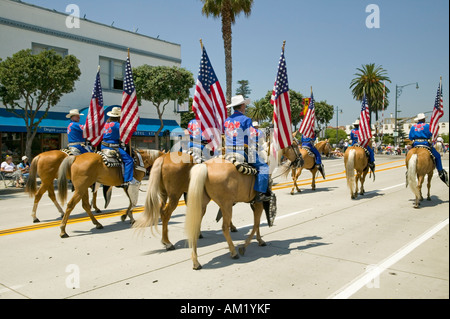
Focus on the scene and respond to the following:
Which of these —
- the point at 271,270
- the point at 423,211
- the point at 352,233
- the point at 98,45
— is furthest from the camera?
the point at 98,45

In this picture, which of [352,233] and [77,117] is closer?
[352,233]

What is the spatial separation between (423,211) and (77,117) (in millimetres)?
9664

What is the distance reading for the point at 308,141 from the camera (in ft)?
45.8

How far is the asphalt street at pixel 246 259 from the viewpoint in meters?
4.41

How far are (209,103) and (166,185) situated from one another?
6.21 feet

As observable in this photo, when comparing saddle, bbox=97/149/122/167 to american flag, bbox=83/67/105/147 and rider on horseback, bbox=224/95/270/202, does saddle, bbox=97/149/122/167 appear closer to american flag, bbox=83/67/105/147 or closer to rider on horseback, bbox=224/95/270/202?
american flag, bbox=83/67/105/147

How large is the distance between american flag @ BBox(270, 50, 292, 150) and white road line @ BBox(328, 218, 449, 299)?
263cm

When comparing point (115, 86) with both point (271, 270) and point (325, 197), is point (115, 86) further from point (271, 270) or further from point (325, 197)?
point (271, 270)

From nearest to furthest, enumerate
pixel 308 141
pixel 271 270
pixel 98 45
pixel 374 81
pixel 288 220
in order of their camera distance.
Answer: pixel 271 270 → pixel 288 220 → pixel 308 141 → pixel 98 45 → pixel 374 81

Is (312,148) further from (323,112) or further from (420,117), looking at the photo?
(323,112)

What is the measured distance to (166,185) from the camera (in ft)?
21.0

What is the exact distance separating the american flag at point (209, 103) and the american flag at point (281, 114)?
3.70ft

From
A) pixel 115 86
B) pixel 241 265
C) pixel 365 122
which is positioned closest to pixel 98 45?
pixel 115 86
